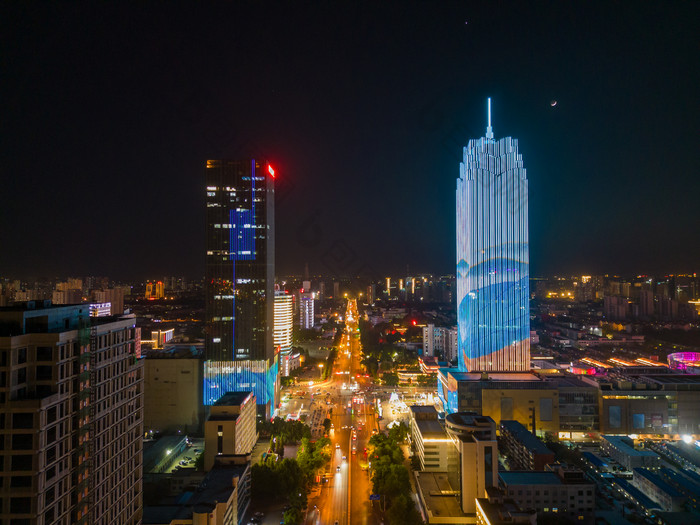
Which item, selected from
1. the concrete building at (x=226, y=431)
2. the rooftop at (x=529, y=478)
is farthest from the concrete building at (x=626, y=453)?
the concrete building at (x=226, y=431)

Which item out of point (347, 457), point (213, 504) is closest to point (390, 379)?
point (347, 457)

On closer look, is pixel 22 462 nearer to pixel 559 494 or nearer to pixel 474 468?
pixel 474 468

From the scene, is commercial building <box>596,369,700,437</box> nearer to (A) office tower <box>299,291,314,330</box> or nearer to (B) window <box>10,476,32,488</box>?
(B) window <box>10,476,32,488</box>

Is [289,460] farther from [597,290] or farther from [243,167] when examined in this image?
[597,290]

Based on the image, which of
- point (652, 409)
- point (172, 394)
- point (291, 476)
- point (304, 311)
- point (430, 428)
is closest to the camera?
point (291, 476)

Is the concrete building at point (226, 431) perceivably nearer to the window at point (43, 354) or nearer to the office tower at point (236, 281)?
the office tower at point (236, 281)

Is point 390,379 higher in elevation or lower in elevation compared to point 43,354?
lower

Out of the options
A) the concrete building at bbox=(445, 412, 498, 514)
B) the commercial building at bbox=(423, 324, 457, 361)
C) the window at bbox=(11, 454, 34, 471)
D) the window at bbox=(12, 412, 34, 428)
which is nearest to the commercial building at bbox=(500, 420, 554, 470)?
the concrete building at bbox=(445, 412, 498, 514)
